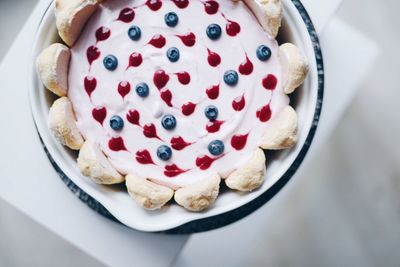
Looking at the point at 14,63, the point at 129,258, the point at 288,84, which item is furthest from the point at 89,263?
the point at 288,84

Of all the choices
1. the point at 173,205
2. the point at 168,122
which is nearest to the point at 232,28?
the point at 168,122

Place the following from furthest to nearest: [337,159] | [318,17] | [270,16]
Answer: [337,159] < [318,17] < [270,16]

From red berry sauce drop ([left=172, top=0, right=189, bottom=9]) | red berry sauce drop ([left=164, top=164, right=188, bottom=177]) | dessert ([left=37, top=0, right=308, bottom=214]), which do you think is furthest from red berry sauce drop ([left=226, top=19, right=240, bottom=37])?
red berry sauce drop ([left=164, top=164, right=188, bottom=177])

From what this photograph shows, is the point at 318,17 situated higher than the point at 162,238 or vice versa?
the point at 318,17

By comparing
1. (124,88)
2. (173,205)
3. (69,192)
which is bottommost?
(69,192)

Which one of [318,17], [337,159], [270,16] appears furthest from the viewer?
[337,159]

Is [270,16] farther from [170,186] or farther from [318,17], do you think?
[170,186]

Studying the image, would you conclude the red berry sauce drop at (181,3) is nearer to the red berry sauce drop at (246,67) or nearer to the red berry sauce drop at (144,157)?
the red berry sauce drop at (246,67)

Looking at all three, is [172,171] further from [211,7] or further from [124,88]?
[211,7]
